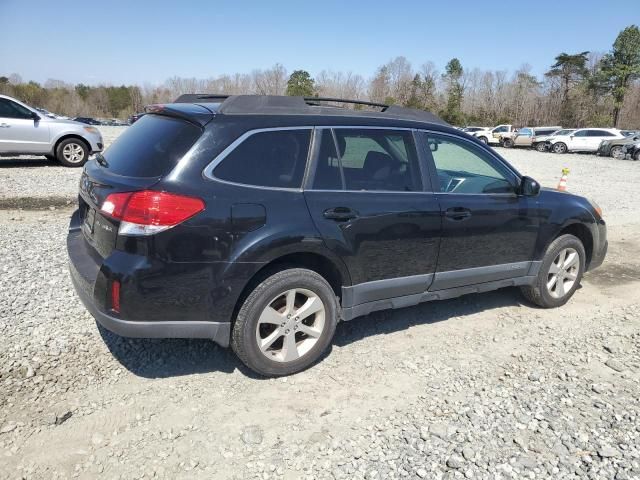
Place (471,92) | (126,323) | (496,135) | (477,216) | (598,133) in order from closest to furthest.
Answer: (126,323) → (477,216) → (598,133) → (496,135) → (471,92)

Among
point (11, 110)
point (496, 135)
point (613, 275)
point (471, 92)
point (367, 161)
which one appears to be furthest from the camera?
point (471, 92)

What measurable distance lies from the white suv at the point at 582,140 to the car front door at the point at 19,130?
32.2 m

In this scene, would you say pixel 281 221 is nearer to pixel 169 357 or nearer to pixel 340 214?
pixel 340 214

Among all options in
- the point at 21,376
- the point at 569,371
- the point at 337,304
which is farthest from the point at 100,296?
the point at 569,371

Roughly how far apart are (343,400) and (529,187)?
100 inches

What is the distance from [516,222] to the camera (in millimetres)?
4344

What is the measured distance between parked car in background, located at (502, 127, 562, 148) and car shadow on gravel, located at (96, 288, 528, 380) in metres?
35.7

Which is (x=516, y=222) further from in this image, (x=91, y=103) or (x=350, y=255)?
(x=91, y=103)

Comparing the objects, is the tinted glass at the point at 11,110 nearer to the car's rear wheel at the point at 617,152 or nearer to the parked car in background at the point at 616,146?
the parked car in background at the point at 616,146

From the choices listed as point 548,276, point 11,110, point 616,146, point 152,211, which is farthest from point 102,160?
point 616,146

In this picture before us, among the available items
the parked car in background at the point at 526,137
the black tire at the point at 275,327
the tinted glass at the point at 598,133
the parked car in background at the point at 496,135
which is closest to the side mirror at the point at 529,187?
the black tire at the point at 275,327

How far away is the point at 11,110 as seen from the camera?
11.3 m

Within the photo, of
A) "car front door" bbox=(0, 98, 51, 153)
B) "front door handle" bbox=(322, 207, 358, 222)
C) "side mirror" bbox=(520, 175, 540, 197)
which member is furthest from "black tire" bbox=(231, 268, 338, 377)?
"car front door" bbox=(0, 98, 51, 153)

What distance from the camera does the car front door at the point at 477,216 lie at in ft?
13.0
